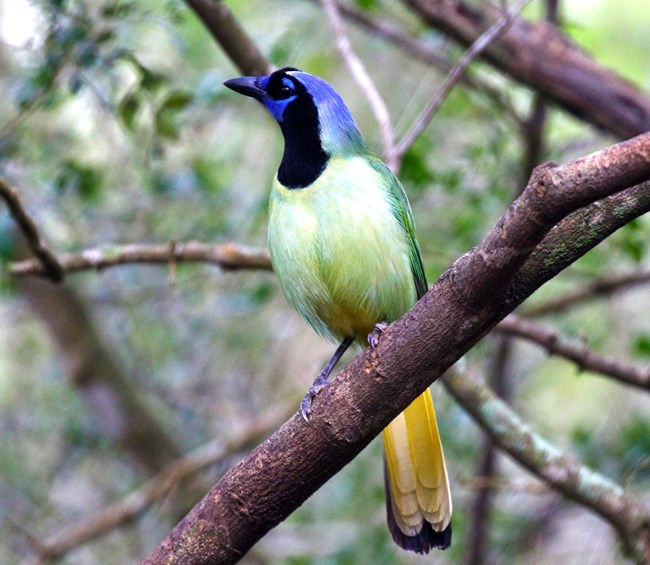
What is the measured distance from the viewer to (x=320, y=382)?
350 cm

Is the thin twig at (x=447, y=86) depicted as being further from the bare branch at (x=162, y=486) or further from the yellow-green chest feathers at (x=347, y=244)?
the bare branch at (x=162, y=486)

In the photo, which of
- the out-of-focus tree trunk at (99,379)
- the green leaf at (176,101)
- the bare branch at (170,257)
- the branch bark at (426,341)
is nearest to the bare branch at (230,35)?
the green leaf at (176,101)

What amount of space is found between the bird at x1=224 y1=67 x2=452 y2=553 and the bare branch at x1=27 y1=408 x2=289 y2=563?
1.86m

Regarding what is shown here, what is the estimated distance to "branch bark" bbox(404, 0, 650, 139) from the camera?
4914 mm

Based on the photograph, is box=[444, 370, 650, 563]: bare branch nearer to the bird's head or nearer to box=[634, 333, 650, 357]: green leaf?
box=[634, 333, 650, 357]: green leaf

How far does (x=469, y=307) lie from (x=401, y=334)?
23 centimetres

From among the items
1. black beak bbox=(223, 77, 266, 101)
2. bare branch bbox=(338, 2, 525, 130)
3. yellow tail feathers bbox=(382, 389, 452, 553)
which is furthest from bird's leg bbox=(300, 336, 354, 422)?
bare branch bbox=(338, 2, 525, 130)

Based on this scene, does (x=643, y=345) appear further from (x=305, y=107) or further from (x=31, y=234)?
(x=31, y=234)

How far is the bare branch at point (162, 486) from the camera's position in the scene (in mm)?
5109

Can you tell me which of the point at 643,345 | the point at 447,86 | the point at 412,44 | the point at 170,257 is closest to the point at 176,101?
the point at 170,257

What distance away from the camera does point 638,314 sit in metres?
6.88

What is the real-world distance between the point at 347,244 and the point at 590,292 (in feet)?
8.56

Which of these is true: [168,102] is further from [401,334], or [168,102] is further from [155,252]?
[401,334]

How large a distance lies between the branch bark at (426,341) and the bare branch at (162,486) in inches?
92.6
